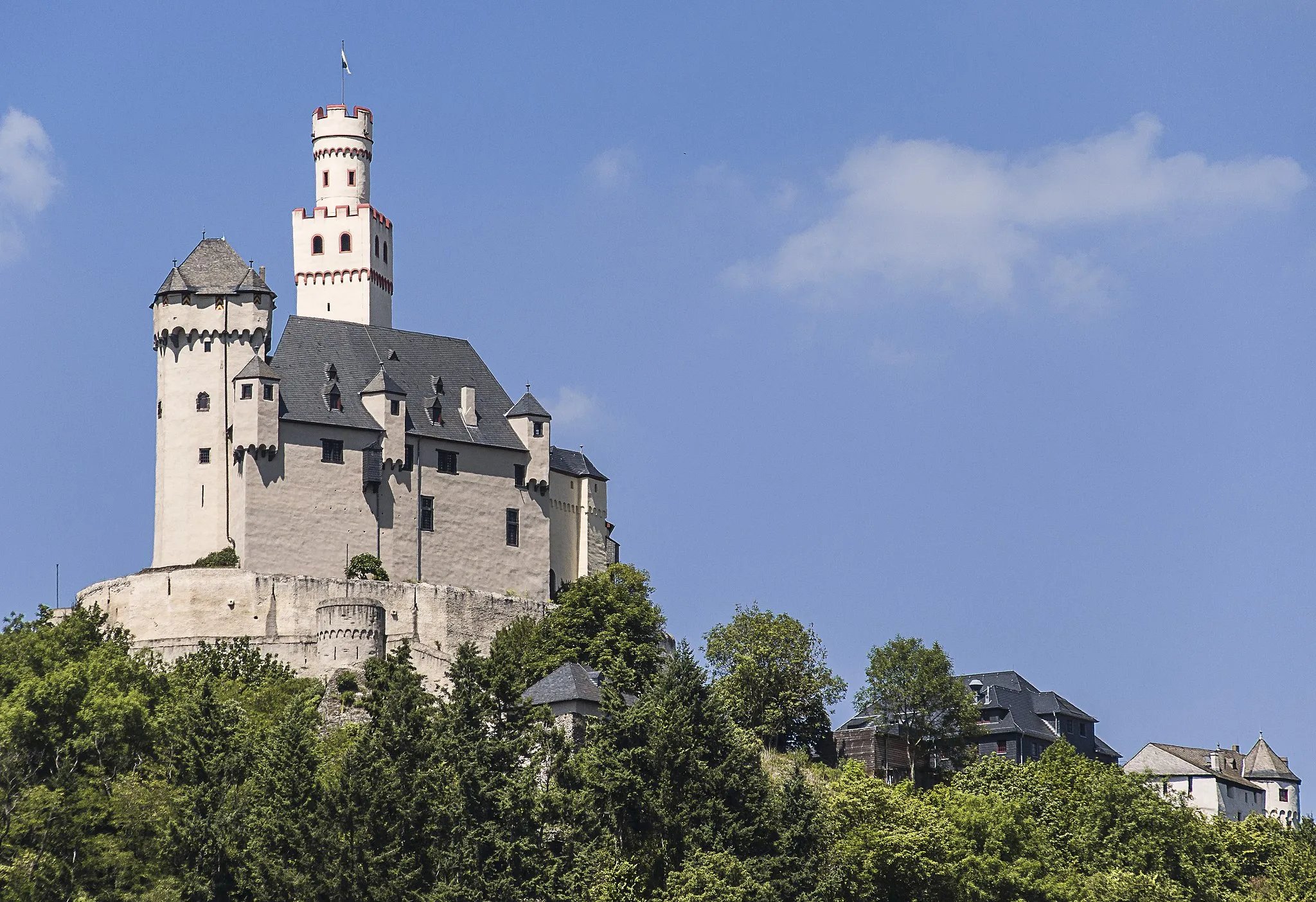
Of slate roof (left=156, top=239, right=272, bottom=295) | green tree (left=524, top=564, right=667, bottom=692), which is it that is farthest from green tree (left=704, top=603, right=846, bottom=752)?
slate roof (left=156, top=239, right=272, bottom=295)

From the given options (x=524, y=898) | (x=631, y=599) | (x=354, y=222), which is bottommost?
(x=524, y=898)

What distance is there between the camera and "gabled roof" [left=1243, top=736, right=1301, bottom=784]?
139250 millimetres

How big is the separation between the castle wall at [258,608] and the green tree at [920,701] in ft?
56.3

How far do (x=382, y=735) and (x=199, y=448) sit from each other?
37664 millimetres

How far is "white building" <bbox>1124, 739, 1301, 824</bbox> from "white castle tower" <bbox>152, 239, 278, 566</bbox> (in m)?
45.4

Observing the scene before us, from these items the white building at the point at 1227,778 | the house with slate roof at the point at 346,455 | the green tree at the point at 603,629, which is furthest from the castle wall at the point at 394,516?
the white building at the point at 1227,778

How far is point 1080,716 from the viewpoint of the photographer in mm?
130250

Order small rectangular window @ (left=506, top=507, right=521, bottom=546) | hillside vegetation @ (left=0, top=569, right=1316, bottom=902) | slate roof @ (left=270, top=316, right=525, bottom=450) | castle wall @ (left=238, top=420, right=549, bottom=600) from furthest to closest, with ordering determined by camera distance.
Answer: small rectangular window @ (left=506, top=507, right=521, bottom=546)
slate roof @ (left=270, top=316, right=525, bottom=450)
castle wall @ (left=238, top=420, right=549, bottom=600)
hillside vegetation @ (left=0, top=569, right=1316, bottom=902)

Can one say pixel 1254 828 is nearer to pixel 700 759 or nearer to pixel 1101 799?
pixel 1101 799

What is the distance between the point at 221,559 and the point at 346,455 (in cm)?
789

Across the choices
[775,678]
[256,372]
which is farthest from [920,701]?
[256,372]

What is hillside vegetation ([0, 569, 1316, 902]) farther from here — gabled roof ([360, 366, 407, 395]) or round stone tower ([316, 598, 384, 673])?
gabled roof ([360, 366, 407, 395])

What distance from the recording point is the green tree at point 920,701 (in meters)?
111

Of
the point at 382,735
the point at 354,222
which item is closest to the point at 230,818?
the point at 382,735
